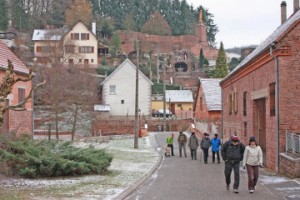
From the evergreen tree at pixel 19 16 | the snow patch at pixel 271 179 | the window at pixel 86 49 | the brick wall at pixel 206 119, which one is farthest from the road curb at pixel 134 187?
the evergreen tree at pixel 19 16

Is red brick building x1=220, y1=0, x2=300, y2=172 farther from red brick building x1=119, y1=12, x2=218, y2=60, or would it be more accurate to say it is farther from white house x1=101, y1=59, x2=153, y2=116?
red brick building x1=119, y1=12, x2=218, y2=60

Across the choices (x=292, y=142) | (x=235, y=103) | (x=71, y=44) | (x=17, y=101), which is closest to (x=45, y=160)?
(x=292, y=142)

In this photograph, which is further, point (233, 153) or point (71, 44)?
point (71, 44)

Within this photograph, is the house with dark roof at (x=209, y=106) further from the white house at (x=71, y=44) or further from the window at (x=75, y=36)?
the window at (x=75, y=36)

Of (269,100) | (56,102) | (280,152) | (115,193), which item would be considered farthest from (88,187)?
(56,102)

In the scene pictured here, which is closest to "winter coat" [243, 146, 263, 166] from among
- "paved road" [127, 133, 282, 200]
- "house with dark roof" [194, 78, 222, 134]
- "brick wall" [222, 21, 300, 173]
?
"paved road" [127, 133, 282, 200]

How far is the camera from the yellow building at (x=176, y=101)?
85.7 metres

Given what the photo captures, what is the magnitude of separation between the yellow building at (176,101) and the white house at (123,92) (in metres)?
8.65

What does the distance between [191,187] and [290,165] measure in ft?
12.9

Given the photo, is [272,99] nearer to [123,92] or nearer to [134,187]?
[134,187]

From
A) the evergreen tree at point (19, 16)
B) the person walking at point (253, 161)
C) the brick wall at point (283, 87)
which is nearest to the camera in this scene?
the person walking at point (253, 161)

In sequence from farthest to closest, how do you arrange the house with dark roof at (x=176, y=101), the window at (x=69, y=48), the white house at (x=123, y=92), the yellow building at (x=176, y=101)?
the yellow building at (x=176, y=101) → the house with dark roof at (x=176, y=101) → the window at (x=69, y=48) → the white house at (x=123, y=92)

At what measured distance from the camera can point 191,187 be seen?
16.4 meters

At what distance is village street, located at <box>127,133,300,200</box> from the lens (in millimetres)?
14293
